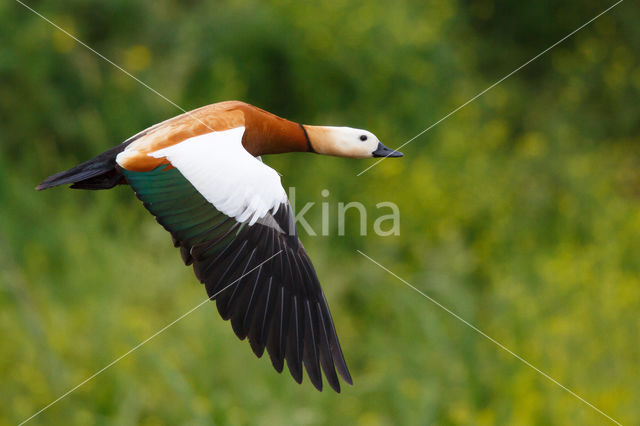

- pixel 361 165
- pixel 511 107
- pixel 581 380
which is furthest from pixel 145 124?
pixel 511 107

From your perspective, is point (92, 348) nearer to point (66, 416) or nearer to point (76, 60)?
point (66, 416)

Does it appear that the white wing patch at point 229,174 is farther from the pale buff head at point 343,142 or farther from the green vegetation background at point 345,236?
the green vegetation background at point 345,236

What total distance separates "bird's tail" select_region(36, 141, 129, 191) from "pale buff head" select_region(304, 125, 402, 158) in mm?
394

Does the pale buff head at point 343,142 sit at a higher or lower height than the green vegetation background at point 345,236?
higher

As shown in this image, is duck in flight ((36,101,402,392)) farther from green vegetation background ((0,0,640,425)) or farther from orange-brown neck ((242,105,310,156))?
green vegetation background ((0,0,640,425))

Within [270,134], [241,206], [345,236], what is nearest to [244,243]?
[241,206]

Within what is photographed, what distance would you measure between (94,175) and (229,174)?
11.1 inches

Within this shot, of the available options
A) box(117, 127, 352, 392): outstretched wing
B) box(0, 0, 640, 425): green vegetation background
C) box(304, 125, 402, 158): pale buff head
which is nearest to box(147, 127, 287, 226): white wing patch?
box(117, 127, 352, 392): outstretched wing

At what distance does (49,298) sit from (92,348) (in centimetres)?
58

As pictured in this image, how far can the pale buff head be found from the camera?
1.89m

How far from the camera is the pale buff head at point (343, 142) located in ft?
6.21

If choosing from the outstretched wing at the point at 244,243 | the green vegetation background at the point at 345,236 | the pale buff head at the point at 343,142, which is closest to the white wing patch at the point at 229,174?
the outstretched wing at the point at 244,243

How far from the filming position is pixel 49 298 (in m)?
4.25

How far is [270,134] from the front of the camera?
194 centimetres
